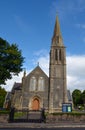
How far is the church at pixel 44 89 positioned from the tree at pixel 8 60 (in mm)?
19209

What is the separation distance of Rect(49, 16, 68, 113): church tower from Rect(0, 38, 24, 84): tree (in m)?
20.0

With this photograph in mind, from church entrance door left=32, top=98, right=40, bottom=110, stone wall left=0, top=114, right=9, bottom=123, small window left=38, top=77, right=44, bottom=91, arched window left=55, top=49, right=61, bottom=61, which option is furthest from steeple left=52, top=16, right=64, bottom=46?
stone wall left=0, top=114, right=9, bottom=123

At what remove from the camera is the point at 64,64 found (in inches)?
2189

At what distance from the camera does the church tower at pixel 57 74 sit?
171 feet

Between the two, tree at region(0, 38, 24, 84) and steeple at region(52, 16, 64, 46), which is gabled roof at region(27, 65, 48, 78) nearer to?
steeple at region(52, 16, 64, 46)

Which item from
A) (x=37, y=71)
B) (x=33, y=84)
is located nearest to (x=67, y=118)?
(x=33, y=84)

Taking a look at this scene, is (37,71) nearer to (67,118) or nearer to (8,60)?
(8,60)

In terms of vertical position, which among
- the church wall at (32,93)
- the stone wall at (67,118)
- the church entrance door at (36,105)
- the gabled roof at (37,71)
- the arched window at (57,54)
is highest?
the arched window at (57,54)

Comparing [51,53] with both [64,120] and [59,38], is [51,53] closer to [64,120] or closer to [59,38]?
[59,38]

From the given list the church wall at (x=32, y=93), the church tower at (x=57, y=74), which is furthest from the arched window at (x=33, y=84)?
the church tower at (x=57, y=74)

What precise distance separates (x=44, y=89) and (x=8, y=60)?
2207cm

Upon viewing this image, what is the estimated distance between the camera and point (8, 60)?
1356 inches

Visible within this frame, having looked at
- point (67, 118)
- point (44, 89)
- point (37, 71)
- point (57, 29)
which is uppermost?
point (57, 29)

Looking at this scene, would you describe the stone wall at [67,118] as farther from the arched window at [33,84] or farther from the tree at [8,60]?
the arched window at [33,84]
